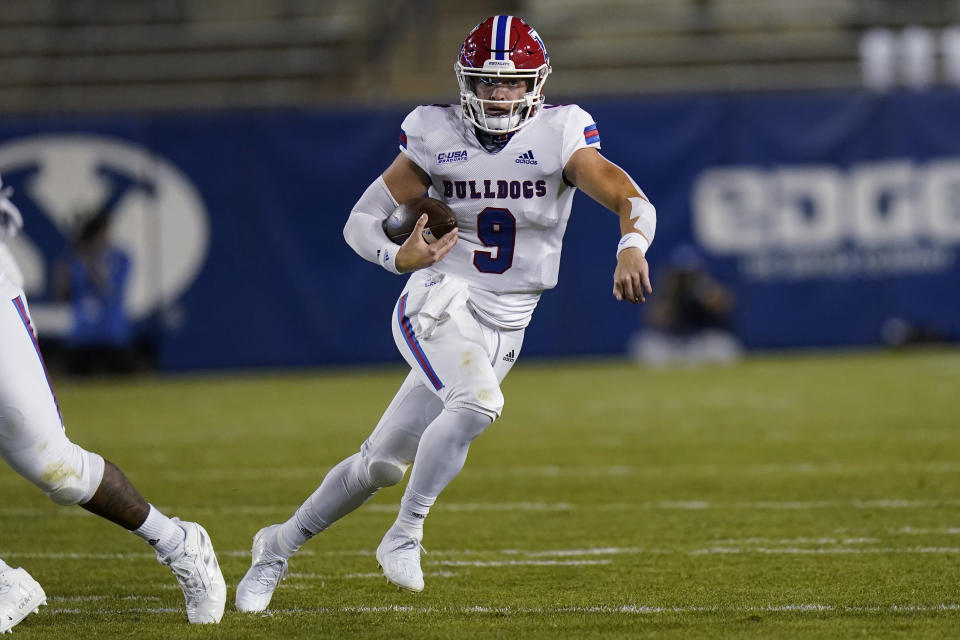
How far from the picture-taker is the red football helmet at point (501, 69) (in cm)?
423

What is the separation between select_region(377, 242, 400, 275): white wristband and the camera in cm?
414

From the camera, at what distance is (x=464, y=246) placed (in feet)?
14.1

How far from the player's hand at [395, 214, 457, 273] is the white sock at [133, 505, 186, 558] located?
0.95 m

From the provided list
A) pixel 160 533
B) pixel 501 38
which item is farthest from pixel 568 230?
pixel 160 533

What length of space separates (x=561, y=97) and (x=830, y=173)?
103 inches

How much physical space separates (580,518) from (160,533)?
2188mm

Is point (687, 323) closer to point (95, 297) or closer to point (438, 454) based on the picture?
point (95, 297)

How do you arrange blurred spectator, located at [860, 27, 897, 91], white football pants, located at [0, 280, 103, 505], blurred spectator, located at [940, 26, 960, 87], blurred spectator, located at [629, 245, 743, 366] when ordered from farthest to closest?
blurred spectator, located at [940, 26, 960, 87] → blurred spectator, located at [860, 27, 897, 91] → blurred spectator, located at [629, 245, 743, 366] → white football pants, located at [0, 280, 103, 505]

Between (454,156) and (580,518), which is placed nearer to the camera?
(454,156)

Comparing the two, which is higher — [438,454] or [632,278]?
[632,278]

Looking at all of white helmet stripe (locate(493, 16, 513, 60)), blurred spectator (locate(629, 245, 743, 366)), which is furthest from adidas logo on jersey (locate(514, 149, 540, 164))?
blurred spectator (locate(629, 245, 743, 366))

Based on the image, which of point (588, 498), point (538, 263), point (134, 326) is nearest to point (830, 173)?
point (134, 326)

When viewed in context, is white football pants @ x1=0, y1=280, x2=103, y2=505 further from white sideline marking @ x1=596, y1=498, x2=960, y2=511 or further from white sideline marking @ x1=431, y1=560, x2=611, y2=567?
white sideline marking @ x1=596, y1=498, x2=960, y2=511

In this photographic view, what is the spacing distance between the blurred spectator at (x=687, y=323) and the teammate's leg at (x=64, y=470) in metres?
9.74
